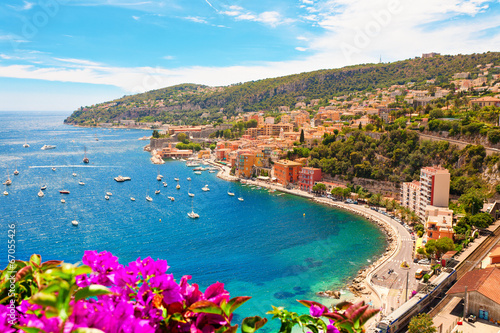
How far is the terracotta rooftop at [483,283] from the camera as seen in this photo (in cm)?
803

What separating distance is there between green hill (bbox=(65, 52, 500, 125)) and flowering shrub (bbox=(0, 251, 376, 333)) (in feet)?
138

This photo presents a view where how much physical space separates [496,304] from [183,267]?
27.9ft

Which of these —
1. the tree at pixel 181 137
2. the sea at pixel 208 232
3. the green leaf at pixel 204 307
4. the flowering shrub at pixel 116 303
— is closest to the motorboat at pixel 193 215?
the sea at pixel 208 232

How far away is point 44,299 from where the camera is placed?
2.41 feet

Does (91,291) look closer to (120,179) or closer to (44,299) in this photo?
(44,299)

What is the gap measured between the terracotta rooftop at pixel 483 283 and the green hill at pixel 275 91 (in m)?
33.4

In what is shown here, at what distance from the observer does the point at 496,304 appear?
794 centimetres

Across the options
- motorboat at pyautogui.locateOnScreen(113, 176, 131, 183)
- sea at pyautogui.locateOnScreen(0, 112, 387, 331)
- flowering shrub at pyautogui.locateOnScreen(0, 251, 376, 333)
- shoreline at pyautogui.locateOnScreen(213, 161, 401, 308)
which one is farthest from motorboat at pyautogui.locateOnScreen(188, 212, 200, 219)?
flowering shrub at pyautogui.locateOnScreen(0, 251, 376, 333)

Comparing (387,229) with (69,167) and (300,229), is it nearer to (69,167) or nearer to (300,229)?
(300,229)

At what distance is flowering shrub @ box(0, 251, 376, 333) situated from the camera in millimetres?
762

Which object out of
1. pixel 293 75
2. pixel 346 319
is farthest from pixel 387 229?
pixel 293 75

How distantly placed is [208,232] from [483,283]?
10211 mm

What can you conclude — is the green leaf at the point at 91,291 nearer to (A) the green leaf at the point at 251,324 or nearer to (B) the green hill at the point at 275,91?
(A) the green leaf at the point at 251,324

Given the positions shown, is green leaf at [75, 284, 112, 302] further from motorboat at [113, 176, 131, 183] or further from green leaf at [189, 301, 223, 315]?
motorboat at [113, 176, 131, 183]
